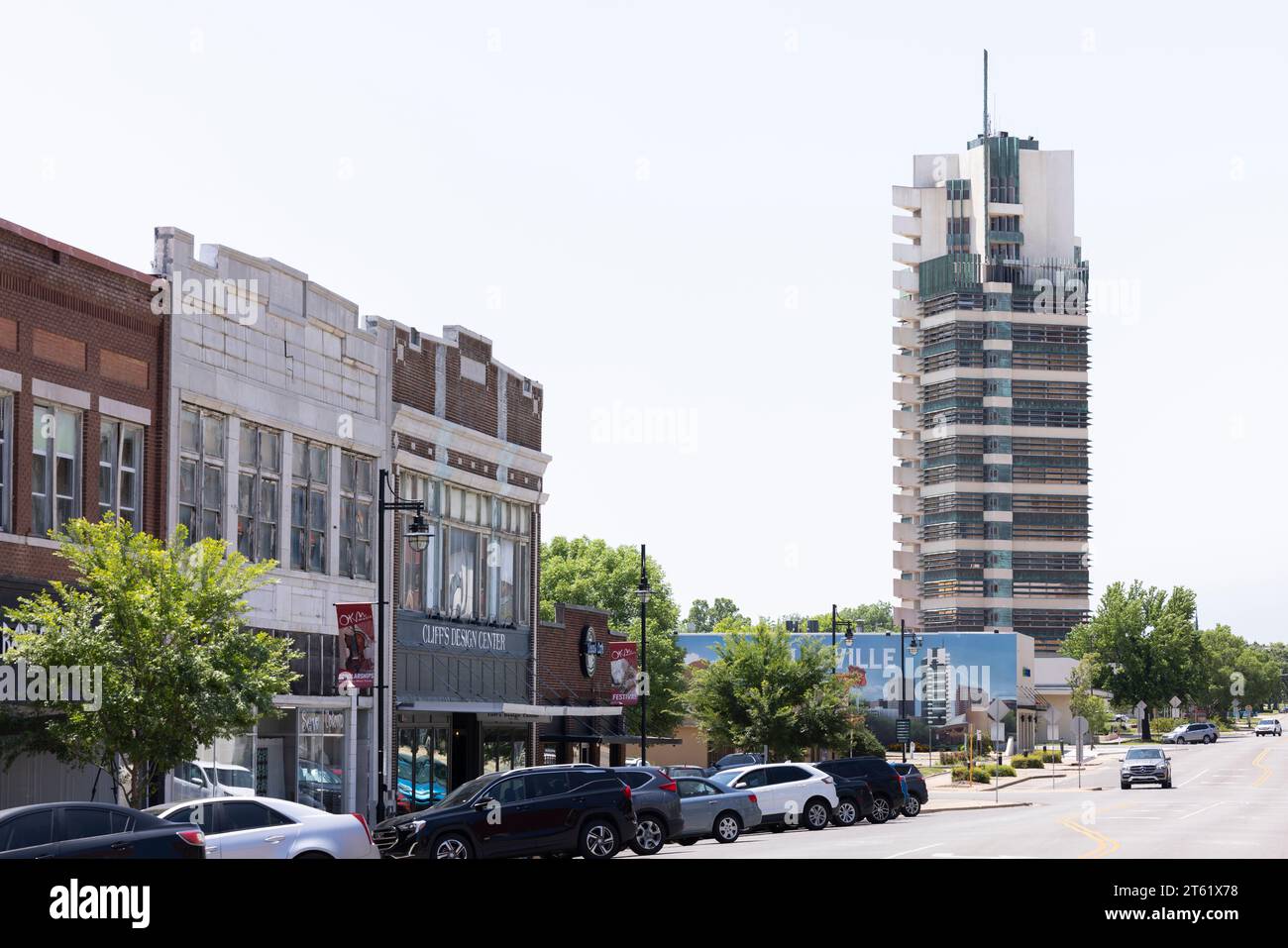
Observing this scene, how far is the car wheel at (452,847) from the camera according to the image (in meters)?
26.7

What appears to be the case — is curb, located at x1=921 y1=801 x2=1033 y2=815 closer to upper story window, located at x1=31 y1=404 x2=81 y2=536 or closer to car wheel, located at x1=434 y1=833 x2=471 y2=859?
car wheel, located at x1=434 y1=833 x2=471 y2=859

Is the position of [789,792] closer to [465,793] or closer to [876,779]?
[876,779]

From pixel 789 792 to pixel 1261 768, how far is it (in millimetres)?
50573

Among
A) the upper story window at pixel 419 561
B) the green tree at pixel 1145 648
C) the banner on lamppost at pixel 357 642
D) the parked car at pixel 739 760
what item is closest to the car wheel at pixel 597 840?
the banner on lamppost at pixel 357 642

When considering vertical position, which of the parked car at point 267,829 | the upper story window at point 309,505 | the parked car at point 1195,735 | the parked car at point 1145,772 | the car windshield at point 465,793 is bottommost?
the parked car at point 1195,735

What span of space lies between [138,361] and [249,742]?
28.6 feet

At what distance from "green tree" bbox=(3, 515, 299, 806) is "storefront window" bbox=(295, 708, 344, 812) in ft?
33.4

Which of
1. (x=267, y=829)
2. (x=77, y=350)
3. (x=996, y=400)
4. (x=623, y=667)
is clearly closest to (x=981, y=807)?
(x=623, y=667)

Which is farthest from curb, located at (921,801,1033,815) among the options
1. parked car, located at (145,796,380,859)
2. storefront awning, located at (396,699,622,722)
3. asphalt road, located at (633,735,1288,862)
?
parked car, located at (145,796,380,859)

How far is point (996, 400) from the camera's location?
541ft

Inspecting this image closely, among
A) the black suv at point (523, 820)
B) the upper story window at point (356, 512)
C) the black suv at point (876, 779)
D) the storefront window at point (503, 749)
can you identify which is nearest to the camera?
the black suv at point (523, 820)

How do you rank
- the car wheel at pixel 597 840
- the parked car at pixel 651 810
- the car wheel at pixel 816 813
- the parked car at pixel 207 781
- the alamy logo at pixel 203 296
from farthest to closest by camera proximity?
the car wheel at pixel 816 813
the alamy logo at pixel 203 296
the parked car at pixel 207 781
the parked car at pixel 651 810
the car wheel at pixel 597 840

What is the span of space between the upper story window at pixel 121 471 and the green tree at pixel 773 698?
2987cm
